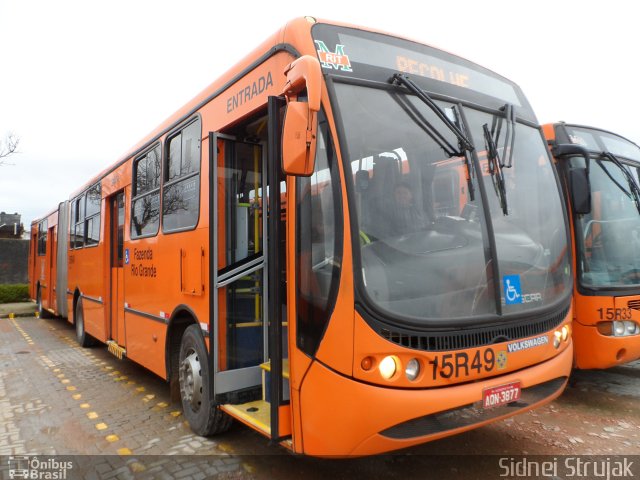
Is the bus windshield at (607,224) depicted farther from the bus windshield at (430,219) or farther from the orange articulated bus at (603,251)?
the bus windshield at (430,219)

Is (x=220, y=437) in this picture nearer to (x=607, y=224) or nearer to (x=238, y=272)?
(x=238, y=272)

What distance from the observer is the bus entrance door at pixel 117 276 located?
6.54 metres

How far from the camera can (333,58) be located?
118 inches

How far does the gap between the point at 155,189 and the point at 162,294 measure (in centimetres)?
123

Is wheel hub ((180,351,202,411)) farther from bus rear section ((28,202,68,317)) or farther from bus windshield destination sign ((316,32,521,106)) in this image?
bus rear section ((28,202,68,317))

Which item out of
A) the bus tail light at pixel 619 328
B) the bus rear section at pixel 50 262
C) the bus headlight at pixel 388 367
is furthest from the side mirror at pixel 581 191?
the bus rear section at pixel 50 262

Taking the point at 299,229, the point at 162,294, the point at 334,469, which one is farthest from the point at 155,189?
the point at 334,469

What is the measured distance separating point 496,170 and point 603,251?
269 cm

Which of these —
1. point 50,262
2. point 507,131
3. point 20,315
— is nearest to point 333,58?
point 507,131

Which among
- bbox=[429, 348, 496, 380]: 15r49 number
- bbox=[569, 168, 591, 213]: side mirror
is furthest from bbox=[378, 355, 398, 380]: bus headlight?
bbox=[569, 168, 591, 213]: side mirror

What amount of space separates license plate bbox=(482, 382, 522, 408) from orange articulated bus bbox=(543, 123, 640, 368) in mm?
2408

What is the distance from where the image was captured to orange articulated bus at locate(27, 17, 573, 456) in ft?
8.84

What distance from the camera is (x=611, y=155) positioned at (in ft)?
17.5

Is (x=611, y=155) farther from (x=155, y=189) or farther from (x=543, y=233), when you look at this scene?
(x=155, y=189)
